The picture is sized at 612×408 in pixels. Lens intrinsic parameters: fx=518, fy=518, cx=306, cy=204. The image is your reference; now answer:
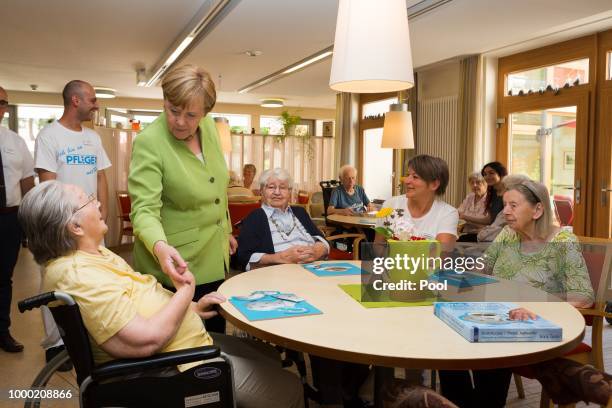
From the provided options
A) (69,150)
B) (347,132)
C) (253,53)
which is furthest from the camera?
(347,132)

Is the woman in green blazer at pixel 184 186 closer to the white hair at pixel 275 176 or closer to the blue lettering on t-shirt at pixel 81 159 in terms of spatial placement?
the white hair at pixel 275 176

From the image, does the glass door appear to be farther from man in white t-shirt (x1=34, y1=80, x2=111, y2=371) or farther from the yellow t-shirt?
the yellow t-shirt

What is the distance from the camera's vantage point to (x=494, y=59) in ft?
23.7

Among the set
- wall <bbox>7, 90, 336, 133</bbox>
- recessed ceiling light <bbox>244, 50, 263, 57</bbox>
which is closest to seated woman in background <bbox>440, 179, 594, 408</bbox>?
recessed ceiling light <bbox>244, 50, 263, 57</bbox>

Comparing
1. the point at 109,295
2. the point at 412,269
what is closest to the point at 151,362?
the point at 109,295

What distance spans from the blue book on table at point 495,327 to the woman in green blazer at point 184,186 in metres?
0.95

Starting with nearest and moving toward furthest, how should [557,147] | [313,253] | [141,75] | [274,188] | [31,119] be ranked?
[313,253]
[274,188]
[557,147]
[141,75]
[31,119]

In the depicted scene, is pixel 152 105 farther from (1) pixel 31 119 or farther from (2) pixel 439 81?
(2) pixel 439 81

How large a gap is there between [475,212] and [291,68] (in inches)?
155

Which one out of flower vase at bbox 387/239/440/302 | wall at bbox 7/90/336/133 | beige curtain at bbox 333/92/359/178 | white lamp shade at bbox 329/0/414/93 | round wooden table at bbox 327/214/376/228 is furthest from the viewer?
wall at bbox 7/90/336/133

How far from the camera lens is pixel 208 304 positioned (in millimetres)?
1795

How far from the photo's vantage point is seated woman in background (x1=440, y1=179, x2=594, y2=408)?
2.12 meters

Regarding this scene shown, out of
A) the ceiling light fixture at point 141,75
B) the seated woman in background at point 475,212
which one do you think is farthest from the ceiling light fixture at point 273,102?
the seated woman in background at point 475,212

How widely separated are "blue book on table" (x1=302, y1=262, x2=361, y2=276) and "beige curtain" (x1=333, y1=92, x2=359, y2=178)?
817 centimetres
